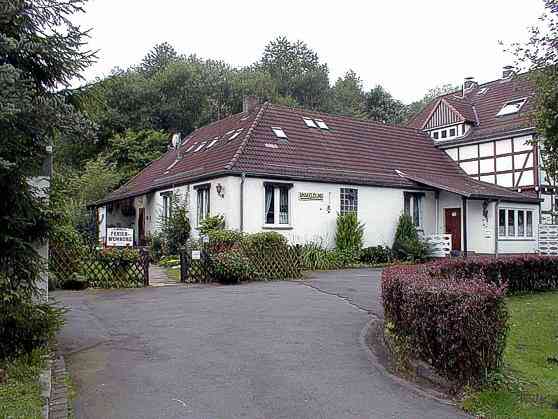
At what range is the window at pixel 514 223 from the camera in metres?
30.5

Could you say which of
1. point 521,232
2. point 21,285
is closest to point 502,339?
point 21,285

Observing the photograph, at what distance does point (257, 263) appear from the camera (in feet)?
64.5

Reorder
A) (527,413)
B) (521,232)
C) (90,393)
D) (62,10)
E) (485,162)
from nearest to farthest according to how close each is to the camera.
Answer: (527,413)
(90,393)
(62,10)
(521,232)
(485,162)

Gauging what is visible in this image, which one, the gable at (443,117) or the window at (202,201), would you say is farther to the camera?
the gable at (443,117)

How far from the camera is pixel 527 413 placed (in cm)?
632

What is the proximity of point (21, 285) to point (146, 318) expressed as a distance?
14.5ft

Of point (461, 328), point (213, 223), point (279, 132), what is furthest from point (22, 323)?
point (279, 132)

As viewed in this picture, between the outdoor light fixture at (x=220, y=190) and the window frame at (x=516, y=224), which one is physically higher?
the outdoor light fixture at (x=220, y=190)

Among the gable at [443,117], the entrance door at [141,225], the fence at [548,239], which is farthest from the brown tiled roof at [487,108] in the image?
the entrance door at [141,225]

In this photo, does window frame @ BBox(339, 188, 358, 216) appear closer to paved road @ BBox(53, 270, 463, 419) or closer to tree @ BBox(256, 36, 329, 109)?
paved road @ BBox(53, 270, 463, 419)

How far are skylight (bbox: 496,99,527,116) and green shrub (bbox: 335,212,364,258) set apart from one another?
1537 centimetres

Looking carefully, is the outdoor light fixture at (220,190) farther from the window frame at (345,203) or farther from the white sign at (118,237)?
the white sign at (118,237)

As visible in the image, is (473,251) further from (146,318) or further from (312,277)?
(146,318)

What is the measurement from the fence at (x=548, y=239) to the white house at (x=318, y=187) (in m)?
0.38
